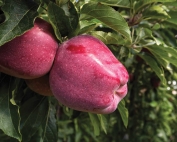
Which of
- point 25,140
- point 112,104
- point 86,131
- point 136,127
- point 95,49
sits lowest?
point 136,127

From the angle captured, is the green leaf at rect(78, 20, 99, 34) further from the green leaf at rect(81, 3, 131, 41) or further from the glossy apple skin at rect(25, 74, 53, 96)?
the glossy apple skin at rect(25, 74, 53, 96)

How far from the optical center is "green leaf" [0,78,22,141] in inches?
27.0

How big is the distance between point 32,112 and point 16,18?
0.39 meters

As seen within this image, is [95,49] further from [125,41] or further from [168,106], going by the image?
[168,106]

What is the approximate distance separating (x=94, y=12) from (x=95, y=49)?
3.9 inches

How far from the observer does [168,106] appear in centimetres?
226

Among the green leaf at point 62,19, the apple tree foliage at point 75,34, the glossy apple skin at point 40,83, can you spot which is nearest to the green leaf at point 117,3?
the apple tree foliage at point 75,34

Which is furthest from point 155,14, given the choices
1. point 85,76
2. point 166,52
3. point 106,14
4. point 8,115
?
point 8,115

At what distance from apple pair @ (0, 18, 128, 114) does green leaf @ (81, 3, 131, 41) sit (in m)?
0.08

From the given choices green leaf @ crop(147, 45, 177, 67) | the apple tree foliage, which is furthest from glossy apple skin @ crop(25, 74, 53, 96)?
green leaf @ crop(147, 45, 177, 67)

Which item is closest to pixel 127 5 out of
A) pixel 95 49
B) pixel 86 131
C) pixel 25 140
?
pixel 95 49

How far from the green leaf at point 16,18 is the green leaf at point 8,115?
18cm

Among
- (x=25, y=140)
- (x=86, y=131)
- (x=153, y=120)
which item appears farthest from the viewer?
(x=153, y=120)

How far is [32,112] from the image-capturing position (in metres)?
0.95
